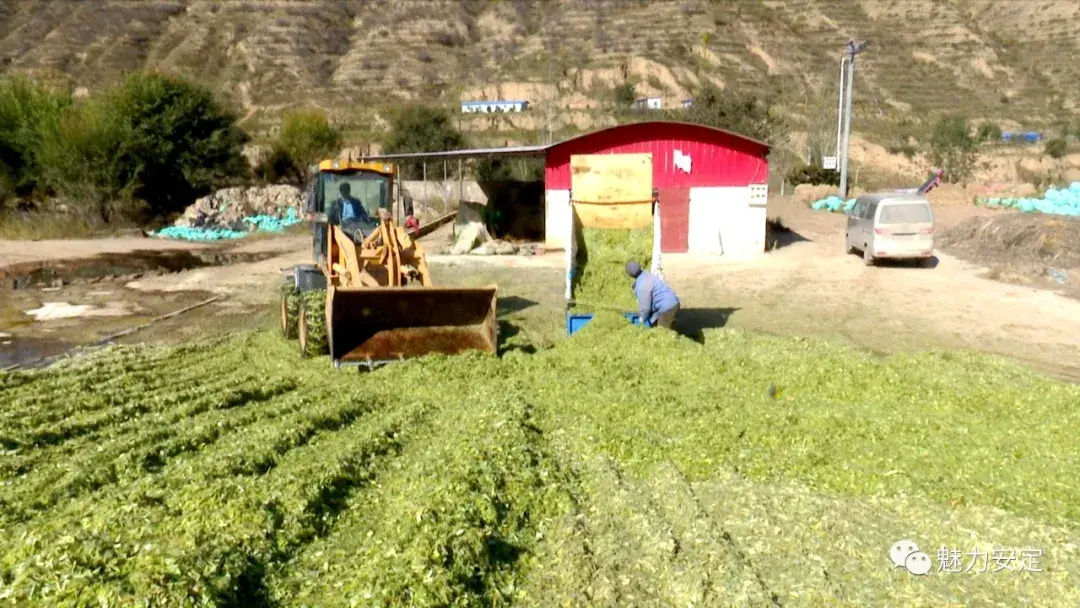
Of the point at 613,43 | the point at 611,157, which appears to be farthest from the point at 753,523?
the point at 613,43

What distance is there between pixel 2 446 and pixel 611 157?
995cm

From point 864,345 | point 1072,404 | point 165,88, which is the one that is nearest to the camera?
point 1072,404

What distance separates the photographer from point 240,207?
118 feet

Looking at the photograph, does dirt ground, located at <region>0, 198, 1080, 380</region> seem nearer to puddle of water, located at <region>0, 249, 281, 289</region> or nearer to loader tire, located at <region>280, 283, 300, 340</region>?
puddle of water, located at <region>0, 249, 281, 289</region>

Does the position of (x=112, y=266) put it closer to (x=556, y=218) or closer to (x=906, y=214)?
(x=556, y=218)

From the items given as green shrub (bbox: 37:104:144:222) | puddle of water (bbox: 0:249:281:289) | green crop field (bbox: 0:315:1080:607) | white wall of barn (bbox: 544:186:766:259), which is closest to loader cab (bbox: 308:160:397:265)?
green crop field (bbox: 0:315:1080:607)

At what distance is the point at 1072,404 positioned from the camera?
8.38m

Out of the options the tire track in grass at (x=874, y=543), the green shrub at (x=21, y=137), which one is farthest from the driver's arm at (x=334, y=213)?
the green shrub at (x=21, y=137)

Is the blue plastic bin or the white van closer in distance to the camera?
the blue plastic bin

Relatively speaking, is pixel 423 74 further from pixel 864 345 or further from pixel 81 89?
pixel 864 345

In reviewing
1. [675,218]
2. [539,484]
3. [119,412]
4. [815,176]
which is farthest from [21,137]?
[539,484]

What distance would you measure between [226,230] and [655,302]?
25.2m

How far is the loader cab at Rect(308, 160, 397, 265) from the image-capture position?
495 inches

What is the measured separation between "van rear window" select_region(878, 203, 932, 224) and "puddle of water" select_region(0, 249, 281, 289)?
17903 mm
